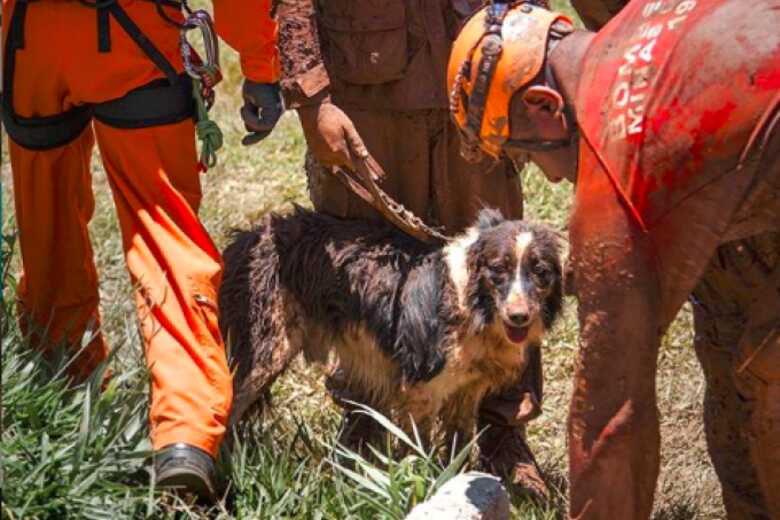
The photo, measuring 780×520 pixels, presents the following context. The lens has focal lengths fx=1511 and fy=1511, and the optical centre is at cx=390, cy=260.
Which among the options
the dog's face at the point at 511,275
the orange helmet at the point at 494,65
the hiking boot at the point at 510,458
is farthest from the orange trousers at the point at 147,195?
the hiking boot at the point at 510,458

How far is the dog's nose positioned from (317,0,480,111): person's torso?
32.6 inches

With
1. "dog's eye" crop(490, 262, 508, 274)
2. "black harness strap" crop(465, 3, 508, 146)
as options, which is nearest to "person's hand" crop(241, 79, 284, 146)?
"dog's eye" crop(490, 262, 508, 274)

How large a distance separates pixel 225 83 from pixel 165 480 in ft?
20.5

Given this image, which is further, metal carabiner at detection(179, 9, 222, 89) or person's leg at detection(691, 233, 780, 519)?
metal carabiner at detection(179, 9, 222, 89)

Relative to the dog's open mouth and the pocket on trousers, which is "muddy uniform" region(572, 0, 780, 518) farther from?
the pocket on trousers

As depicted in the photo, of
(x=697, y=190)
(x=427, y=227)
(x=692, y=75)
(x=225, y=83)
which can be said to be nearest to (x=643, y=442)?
(x=697, y=190)

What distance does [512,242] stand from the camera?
5672mm

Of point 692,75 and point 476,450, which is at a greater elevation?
point 692,75

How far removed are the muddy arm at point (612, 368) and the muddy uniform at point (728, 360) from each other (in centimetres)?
65

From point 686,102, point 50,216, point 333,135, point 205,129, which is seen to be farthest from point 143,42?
point 686,102

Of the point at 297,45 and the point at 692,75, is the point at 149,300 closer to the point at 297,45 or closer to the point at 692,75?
the point at 297,45

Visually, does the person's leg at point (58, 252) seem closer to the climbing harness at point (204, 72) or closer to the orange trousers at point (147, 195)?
the orange trousers at point (147, 195)

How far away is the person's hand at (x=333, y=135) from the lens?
17.8 ft

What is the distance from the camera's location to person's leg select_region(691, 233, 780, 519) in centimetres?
434
